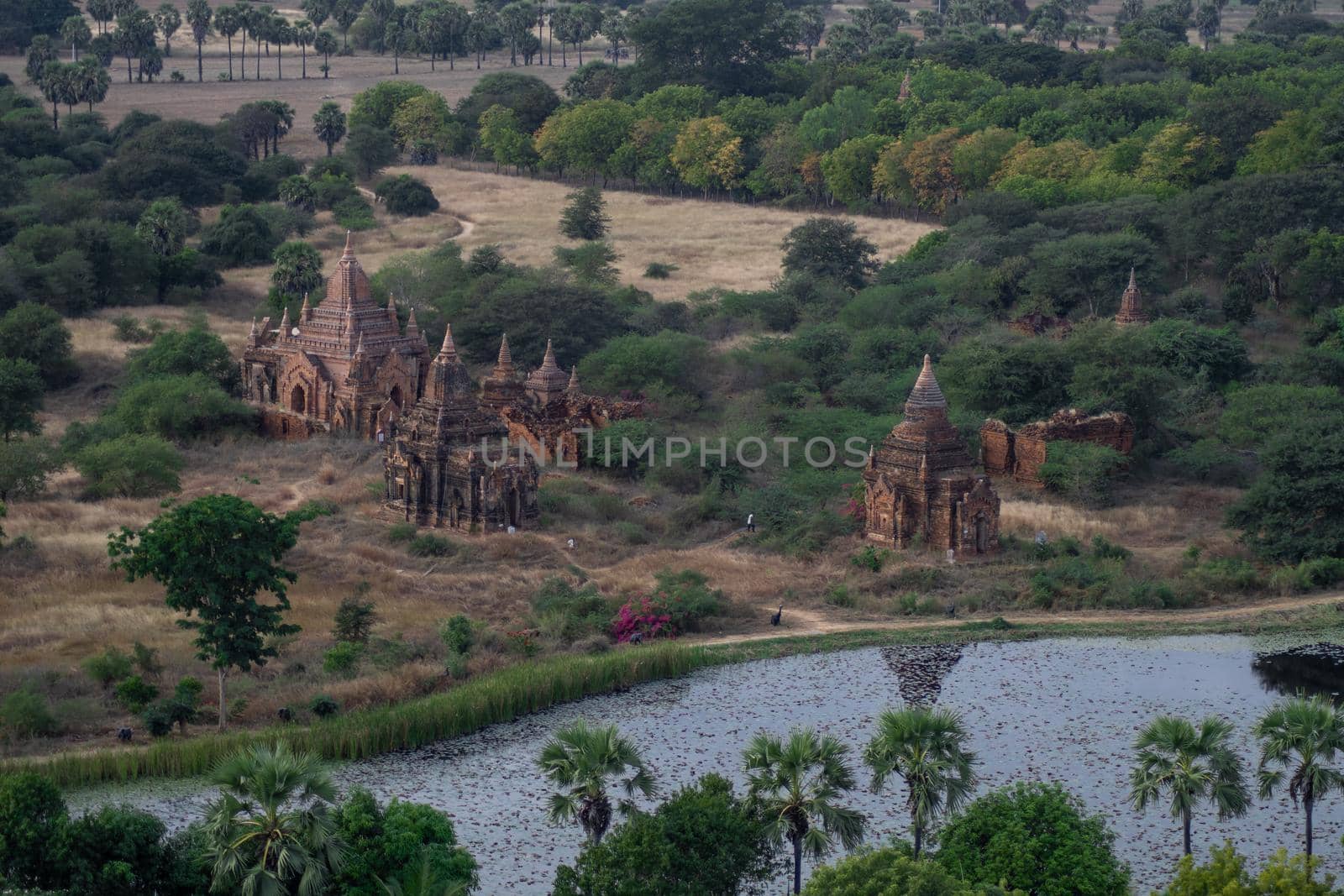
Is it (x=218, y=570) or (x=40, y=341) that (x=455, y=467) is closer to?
(x=218, y=570)

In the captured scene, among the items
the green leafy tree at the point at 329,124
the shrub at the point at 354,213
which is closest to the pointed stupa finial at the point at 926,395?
the shrub at the point at 354,213

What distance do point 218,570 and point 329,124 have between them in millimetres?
79493

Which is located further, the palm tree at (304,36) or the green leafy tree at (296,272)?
the palm tree at (304,36)

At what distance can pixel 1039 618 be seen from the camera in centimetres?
4472

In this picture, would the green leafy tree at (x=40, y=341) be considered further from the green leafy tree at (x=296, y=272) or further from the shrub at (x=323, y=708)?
the shrub at (x=323, y=708)

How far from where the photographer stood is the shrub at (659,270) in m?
86.9

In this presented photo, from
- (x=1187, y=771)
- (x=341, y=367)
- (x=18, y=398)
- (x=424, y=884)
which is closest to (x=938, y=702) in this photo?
(x=1187, y=771)

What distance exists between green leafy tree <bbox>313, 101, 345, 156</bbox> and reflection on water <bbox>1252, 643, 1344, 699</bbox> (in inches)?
3198

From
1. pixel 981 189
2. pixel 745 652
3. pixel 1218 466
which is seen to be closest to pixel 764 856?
pixel 745 652

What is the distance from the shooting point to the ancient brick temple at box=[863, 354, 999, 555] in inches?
1924

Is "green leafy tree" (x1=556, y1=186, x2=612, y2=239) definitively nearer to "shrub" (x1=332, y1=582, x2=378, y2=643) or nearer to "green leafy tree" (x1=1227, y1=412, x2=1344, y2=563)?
"green leafy tree" (x1=1227, y1=412, x2=1344, y2=563)

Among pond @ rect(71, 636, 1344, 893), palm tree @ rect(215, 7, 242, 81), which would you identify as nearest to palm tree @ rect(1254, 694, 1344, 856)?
pond @ rect(71, 636, 1344, 893)

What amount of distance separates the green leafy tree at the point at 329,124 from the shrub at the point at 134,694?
80376 millimetres

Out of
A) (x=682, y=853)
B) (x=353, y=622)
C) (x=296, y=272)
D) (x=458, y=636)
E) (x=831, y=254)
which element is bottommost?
(x=353, y=622)
